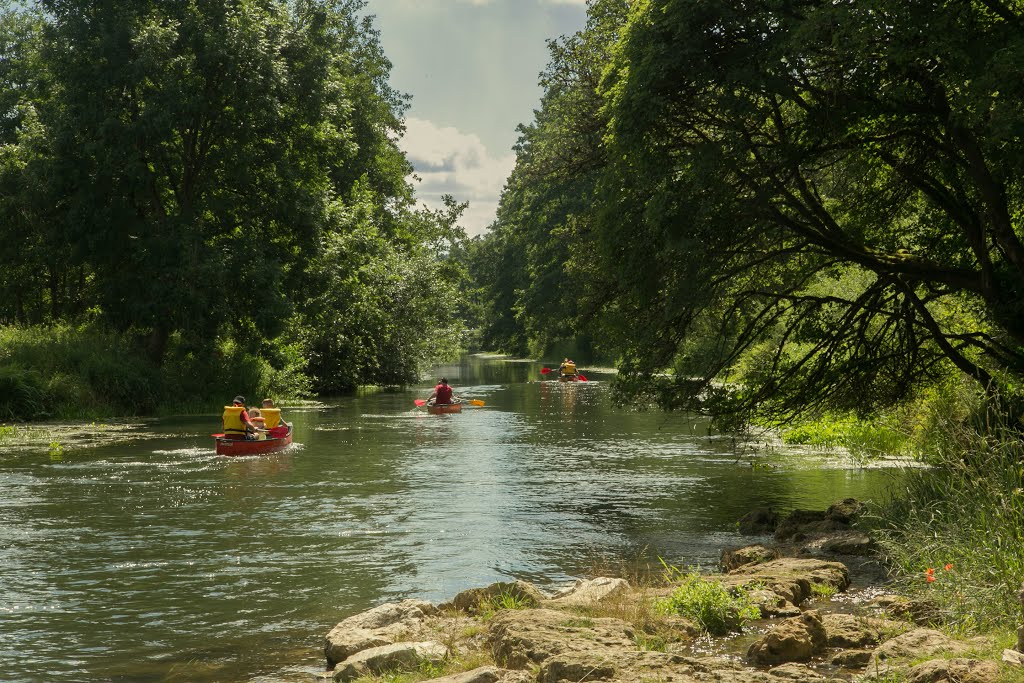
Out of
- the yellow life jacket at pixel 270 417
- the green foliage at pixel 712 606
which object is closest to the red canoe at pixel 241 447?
the yellow life jacket at pixel 270 417

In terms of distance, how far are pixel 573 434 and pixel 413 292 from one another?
22.4 m

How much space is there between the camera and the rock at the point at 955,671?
19.2 ft

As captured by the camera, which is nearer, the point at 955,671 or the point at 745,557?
the point at 955,671

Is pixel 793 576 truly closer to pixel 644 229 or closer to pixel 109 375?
pixel 644 229

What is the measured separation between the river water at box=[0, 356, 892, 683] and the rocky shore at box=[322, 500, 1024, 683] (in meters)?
0.94

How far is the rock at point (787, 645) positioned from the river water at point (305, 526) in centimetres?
368

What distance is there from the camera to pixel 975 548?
27.7ft

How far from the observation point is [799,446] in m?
24.6

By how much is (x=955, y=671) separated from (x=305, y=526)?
431 inches

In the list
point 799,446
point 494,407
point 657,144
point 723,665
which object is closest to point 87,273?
point 494,407

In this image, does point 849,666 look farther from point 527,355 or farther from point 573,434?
point 527,355

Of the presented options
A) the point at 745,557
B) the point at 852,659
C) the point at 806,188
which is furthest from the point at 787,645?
the point at 806,188

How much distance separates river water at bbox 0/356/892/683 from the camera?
388 inches

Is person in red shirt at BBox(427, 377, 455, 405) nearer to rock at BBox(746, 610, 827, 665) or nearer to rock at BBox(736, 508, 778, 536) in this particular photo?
rock at BBox(736, 508, 778, 536)
